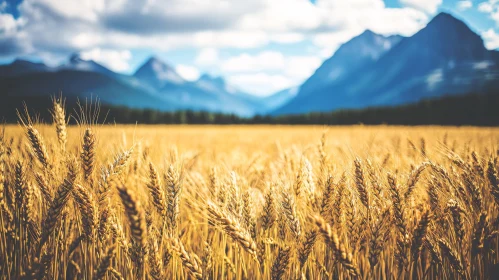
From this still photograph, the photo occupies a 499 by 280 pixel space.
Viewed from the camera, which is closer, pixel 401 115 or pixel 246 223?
pixel 246 223

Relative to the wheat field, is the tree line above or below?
above

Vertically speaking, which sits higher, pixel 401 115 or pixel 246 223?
pixel 401 115

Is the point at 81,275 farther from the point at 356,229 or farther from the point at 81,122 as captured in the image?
the point at 356,229

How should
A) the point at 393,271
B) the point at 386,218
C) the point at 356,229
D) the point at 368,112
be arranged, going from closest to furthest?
the point at 386,218
the point at 356,229
the point at 393,271
the point at 368,112

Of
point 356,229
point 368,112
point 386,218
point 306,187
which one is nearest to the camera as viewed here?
point 386,218

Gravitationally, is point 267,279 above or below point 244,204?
below

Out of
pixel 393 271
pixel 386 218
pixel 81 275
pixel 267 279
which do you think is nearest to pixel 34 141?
pixel 81 275

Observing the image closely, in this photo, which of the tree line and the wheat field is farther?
the tree line

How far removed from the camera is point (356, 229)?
1.54 m

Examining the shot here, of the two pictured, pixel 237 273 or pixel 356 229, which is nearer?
pixel 356 229

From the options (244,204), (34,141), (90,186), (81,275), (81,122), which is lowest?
(81,275)

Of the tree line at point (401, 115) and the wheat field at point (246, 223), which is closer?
the wheat field at point (246, 223)

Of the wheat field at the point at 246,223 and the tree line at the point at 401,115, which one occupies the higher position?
the tree line at the point at 401,115

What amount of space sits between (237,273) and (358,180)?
1.05 m
